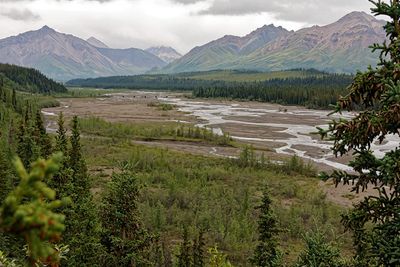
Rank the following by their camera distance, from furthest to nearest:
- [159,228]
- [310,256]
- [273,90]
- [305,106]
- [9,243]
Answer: [273,90] < [305,106] < [159,228] < [9,243] < [310,256]

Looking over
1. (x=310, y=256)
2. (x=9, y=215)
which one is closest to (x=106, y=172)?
(x=310, y=256)

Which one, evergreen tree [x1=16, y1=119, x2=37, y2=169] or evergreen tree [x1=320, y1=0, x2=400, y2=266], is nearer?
evergreen tree [x1=320, y1=0, x2=400, y2=266]

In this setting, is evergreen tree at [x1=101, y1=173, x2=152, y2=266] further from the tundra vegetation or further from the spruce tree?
the spruce tree

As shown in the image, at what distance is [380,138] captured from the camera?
878 centimetres

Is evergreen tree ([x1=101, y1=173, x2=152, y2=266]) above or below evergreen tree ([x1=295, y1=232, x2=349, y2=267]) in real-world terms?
below

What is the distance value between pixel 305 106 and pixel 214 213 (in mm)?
132284

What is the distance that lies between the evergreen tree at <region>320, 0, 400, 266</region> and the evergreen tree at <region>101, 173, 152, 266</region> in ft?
36.6

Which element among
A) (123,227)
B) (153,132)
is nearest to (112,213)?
(123,227)

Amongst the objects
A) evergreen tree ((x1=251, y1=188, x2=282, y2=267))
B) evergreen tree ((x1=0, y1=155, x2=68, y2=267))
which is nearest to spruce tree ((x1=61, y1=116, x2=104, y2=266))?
evergreen tree ((x1=251, y1=188, x2=282, y2=267))

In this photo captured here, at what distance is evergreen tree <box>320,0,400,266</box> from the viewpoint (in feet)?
25.9

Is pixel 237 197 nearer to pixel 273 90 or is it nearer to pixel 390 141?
pixel 390 141

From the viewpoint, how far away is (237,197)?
47531 mm

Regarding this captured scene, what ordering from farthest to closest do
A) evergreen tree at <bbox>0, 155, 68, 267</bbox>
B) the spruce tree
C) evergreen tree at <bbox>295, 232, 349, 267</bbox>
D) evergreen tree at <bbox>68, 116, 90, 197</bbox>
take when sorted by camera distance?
evergreen tree at <bbox>68, 116, 90, 197</bbox> < the spruce tree < evergreen tree at <bbox>295, 232, 349, 267</bbox> < evergreen tree at <bbox>0, 155, 68, 267</bbox>

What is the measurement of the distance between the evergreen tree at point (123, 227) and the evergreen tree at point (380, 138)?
11.2 meters
